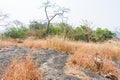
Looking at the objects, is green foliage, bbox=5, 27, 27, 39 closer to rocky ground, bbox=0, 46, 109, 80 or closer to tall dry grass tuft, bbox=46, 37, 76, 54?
tall dry grass tuft, bbox=46, 37, 76, 54

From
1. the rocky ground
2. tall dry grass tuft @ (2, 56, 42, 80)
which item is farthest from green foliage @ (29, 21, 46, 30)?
tall dry grass tuft @ (2, 56, 42, 80)

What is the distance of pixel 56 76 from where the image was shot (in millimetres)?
6668

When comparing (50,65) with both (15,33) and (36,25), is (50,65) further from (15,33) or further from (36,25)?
(36,25)

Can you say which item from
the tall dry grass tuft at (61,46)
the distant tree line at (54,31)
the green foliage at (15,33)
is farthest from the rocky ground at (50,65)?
the green foliage at (15,33)

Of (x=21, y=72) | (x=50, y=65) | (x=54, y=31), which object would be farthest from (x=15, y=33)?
(x=21, y=72)

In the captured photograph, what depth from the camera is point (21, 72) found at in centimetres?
555

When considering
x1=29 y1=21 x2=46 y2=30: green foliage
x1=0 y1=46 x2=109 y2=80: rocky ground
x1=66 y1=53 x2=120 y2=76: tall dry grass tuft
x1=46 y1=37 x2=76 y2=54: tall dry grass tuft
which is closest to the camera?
x1=0 y1=46 x2=109 y2=80: rocky ground

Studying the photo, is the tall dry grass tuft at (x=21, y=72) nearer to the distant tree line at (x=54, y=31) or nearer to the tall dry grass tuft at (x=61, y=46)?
the tall dry grass tuft at (x=61, y=46)

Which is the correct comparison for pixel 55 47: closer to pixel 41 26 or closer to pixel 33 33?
pixel 33 33

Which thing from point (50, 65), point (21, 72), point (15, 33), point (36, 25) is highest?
point (36, 25)

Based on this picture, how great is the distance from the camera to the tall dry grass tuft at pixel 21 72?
537cm

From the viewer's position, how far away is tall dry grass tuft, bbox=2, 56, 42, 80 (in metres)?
5.37

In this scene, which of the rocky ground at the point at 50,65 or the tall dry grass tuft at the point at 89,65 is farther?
the tall dry grass tuft at the point at 89,65

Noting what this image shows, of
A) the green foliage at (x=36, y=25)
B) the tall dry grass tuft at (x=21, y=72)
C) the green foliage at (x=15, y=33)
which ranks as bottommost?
the green foliage at (x=15, y=33)
